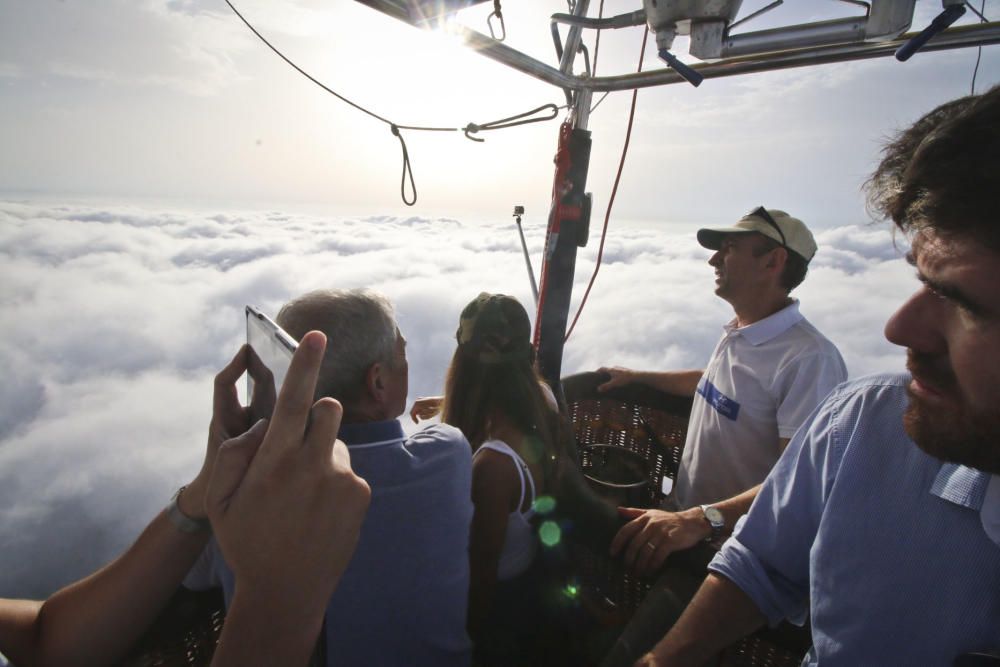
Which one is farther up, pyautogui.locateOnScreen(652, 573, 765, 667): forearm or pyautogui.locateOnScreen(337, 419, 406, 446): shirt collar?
pyautogui.locateOnScreen(337, 419, 406, 446): shirt collar

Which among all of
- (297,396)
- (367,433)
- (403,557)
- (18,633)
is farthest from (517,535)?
(297,396)

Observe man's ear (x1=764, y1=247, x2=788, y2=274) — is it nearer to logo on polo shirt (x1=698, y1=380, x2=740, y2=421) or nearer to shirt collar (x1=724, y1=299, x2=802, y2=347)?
shirt collar (x1=724, y1=299, x2=802, y2=347)

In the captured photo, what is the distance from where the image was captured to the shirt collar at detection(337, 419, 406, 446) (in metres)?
1.15

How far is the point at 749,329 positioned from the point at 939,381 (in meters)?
1.31

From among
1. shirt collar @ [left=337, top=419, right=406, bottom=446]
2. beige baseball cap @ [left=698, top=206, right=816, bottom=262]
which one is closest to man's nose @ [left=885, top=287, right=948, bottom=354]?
shirt collar @ [left=337, top=419, right=406, bottom=446]

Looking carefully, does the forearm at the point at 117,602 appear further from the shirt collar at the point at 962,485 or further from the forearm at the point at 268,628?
the shirt collar at the point at 962,485

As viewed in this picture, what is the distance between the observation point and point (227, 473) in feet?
1.68

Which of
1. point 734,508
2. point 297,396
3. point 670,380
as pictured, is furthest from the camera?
point 670,380

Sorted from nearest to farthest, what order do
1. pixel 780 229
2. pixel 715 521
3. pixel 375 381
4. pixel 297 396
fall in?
1. pixel 297 396
2. pixel 375 381
3. pixel 715 521
4. pixel 780 229

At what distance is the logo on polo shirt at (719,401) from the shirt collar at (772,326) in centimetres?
27

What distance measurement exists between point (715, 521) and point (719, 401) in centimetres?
81

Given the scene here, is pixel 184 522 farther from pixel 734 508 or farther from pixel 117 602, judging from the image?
pixel 734 508

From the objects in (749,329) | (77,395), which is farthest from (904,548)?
(77,395)

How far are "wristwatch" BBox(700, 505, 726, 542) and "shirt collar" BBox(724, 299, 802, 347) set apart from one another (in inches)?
36.1
